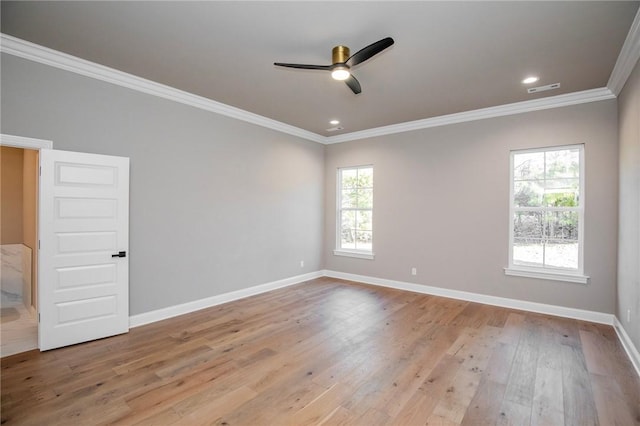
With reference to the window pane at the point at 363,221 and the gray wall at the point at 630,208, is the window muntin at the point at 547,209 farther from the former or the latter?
the window pane at the point at 363,221

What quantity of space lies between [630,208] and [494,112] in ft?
7.27

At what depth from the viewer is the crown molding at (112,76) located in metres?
2.90

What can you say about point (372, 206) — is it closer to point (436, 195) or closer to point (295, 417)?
point (436, 195)

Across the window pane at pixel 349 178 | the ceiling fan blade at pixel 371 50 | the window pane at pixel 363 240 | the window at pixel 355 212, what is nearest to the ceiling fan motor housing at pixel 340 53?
the ceiling fan blade at pixel 371 50

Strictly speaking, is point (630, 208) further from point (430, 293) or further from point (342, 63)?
point (342, 63)

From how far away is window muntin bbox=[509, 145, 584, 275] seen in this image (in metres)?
4.18

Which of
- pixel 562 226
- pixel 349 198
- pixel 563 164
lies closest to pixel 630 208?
pixel 562 226

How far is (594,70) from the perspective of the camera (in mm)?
3387

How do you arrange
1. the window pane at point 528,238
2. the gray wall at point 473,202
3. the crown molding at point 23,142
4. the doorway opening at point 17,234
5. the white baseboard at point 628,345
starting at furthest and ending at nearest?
1. the window pane at point 528,238
2. the doorway opening at point 17,234
3. the gray wall at point 473,202
4. the crown molding at point 23,142
5. the white baseboard at point 628,345

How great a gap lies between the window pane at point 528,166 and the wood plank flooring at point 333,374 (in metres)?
2.06

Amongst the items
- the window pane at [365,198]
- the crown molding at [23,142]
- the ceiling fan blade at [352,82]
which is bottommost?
the window pane at [365,198]

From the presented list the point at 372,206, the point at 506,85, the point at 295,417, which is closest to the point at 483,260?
the point at 372,206

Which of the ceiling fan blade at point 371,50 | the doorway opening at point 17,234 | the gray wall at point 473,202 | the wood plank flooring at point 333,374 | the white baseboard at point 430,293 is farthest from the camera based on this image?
the doorway opening at point 17,234

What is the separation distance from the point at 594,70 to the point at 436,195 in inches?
98.6
